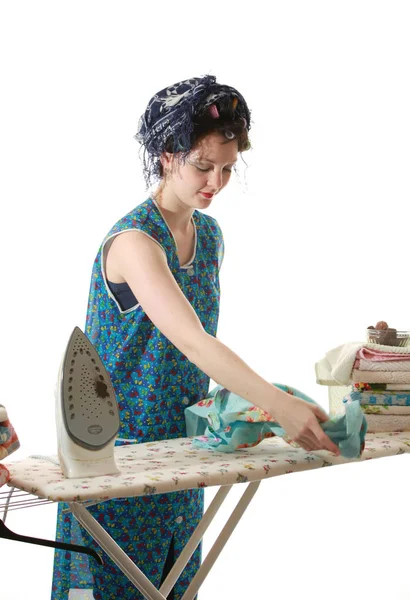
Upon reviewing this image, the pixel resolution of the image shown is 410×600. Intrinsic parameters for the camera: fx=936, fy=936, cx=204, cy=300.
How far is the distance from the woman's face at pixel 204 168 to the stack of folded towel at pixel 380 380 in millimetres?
567

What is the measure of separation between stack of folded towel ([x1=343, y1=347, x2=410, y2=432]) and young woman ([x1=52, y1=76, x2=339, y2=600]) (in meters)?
0.40

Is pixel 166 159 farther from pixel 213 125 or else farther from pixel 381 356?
pixel 381 356

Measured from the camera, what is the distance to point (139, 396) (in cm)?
219

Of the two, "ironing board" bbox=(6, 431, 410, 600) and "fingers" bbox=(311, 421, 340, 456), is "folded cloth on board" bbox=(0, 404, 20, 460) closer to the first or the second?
"ironing board" bbox=(6, 431, 410, 600)

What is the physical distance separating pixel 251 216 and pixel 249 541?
1457 millimetres

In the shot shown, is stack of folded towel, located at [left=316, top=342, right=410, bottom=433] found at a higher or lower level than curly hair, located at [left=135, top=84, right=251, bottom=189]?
lower

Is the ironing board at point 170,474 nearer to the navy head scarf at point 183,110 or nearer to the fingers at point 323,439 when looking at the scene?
the fingers at point 323,439

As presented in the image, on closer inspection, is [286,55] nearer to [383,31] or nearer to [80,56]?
[383,31]

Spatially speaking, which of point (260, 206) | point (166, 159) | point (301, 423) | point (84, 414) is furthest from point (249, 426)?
point (260, 206)

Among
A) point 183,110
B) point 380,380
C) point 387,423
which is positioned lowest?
point 387,423

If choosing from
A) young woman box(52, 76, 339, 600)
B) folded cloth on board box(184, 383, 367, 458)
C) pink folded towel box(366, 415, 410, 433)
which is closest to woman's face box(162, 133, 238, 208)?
young woman box(52, 76, 339, 600)

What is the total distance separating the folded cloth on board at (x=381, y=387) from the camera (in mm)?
2350

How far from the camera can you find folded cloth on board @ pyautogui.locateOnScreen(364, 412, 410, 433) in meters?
2.31

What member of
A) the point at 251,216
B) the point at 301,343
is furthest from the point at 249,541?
the point at 251,216
